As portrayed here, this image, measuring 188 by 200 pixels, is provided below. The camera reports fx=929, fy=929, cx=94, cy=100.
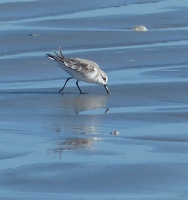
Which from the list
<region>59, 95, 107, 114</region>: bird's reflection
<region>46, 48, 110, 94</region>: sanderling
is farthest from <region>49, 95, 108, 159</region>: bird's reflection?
<region>46, 48, 110, 94</region>: sanderling

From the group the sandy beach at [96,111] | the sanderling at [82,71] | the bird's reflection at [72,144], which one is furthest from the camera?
the sanderling at [82,71]

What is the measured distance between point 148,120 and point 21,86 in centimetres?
288

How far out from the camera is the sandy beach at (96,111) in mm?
7688

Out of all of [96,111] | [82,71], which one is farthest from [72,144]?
[82,71]

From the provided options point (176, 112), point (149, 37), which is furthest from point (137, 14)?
point (176, 112)

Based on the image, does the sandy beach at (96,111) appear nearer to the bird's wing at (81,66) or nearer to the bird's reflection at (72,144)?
the bird's reflection at (72,144)

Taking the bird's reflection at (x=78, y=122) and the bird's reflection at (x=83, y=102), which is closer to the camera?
the bird's reflection at (x=78, y=122)

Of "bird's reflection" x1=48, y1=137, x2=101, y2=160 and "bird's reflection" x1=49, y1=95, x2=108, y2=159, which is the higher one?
"bird's reflection" x1=48, y1=137, x2=101, y2=160

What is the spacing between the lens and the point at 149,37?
1750cm

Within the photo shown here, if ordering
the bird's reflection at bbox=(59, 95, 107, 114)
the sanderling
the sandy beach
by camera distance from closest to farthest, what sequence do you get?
1. the sandy beach
2. the bird's reflection at bbox=(59, 95, 107, 114)
3. the sanderling

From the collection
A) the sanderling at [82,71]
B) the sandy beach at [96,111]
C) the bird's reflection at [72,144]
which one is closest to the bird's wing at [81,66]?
the sanderling at [82,71]

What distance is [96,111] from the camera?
35.6 ft

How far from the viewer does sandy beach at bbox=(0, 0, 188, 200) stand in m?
7.69

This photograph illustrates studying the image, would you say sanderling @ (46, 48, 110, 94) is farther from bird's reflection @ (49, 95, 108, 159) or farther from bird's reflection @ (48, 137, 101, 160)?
bird's reflection @ (48, 137, 101, 160)
